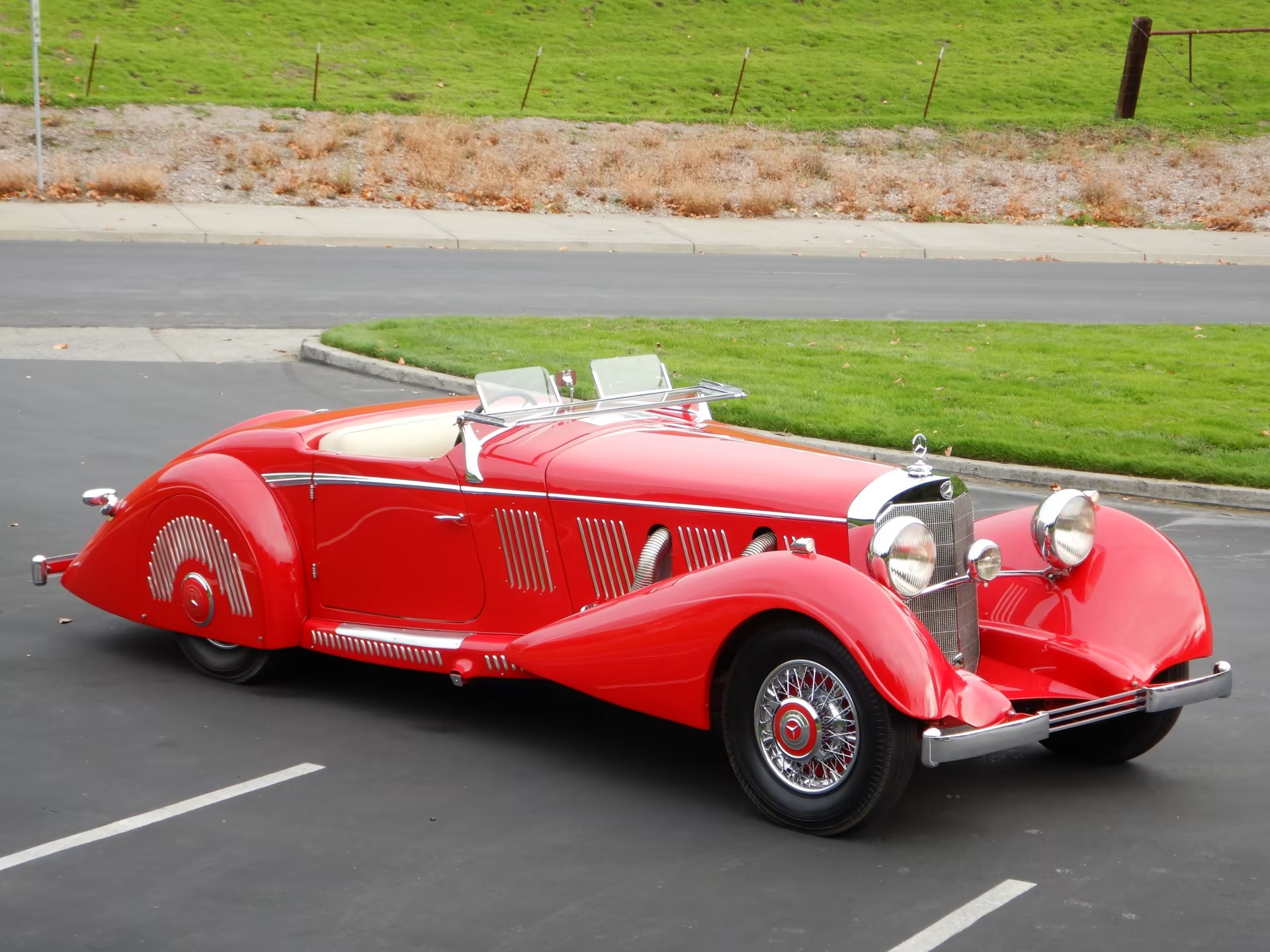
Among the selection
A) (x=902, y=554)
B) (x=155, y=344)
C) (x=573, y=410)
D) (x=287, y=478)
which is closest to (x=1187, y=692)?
(x=902, y=554)

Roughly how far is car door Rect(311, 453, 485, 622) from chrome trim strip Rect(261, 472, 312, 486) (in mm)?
59

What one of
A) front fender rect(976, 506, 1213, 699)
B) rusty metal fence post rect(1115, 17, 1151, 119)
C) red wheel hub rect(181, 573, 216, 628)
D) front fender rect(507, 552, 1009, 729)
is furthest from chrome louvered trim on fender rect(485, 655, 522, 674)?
rusty metal fence post rect(1115, 17, 1151, 119)

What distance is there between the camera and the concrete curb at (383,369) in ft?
43.8

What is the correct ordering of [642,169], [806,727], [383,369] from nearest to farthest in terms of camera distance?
[806,727] → [383,369] → [642,169]

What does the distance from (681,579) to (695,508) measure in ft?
1.07

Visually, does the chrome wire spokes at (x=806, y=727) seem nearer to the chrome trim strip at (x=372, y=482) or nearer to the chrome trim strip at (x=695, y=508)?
the chrome trim strip at (x=695, y=508)

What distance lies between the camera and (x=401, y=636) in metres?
6.42

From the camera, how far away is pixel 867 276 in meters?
21.5

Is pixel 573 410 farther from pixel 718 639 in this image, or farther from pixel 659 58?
pixel 659 58

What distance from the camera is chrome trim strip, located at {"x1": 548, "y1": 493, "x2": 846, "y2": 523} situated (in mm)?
5500

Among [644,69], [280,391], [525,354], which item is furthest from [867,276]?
[644,69]

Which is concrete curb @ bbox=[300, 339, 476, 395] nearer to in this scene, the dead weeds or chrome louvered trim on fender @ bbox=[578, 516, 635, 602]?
chrome louvered trim on fender @ bbox=[578, 516, 635, 602]

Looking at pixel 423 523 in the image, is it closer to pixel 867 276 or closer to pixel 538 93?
pixel 867 276

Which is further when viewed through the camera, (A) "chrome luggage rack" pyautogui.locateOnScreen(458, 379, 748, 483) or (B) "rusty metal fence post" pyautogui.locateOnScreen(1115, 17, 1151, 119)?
(B) "rusty metal fence post" pyautogui.locateOnScreen(1115, 17, 1151, 119)
